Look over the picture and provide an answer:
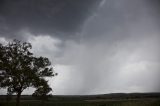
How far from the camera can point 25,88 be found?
51469mm

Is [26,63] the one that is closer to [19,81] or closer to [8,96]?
[19,81]

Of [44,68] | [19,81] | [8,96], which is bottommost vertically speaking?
[8,96]

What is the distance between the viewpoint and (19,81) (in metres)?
49.6

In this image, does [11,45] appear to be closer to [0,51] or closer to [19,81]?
[0,51]

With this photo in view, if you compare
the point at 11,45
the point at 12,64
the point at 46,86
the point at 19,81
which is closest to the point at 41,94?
the point at 46,86

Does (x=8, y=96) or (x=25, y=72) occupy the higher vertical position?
(x=25, y=72)

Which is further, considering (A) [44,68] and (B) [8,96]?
(A) [44,68]

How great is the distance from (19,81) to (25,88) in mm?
2773

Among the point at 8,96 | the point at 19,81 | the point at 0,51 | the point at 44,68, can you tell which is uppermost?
the point at 0,51

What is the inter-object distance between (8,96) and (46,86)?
8.60 m

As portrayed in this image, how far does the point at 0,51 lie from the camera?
4959cm

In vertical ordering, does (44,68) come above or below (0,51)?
below

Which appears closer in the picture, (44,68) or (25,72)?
(25,72)

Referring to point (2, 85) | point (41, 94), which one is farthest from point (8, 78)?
point (41, 94)
